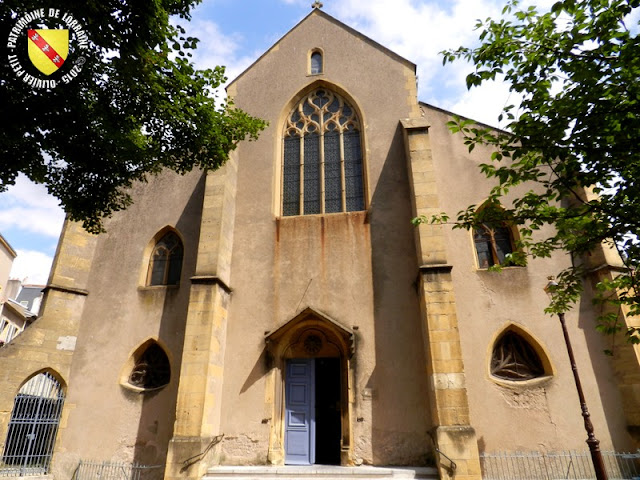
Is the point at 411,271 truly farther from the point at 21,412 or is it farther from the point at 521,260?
the point at 21,412

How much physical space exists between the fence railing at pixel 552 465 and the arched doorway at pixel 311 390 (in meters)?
3.14

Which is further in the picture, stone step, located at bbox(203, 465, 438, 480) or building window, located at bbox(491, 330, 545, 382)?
building window, located at bbox(491, 330, 545, 382)

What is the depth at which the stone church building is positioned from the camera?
902 centimetres

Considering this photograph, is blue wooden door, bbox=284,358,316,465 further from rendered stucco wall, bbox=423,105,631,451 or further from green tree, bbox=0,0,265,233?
green tree, bbox=0,0,265,233

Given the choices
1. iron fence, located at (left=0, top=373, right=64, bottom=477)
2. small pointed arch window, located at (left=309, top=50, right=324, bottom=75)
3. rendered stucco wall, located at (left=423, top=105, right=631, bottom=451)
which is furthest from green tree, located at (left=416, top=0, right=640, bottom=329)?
iron fence, located at (left=0, top=373, right=64, bottom=477)

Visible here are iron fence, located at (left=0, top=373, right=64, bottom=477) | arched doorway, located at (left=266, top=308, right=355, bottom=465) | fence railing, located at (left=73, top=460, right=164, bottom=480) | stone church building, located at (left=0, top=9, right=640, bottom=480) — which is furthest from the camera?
iron fence, located at (left=0, top=373, right=64, bottom=477)

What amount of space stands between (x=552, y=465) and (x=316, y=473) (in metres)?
4.96

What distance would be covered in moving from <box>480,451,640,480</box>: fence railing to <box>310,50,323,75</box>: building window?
11.7 m

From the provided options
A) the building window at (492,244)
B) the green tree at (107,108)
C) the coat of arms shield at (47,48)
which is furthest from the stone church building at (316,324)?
the coat of arms shield at (47,48)

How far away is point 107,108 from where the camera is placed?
7.77 m

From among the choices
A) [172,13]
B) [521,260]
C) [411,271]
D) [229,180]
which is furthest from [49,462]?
[521,260]

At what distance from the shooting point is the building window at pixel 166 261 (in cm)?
1191

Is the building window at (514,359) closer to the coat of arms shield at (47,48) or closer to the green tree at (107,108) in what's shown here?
the green tree at (107,108)

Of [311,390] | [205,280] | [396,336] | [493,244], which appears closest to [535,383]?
[396,336]
